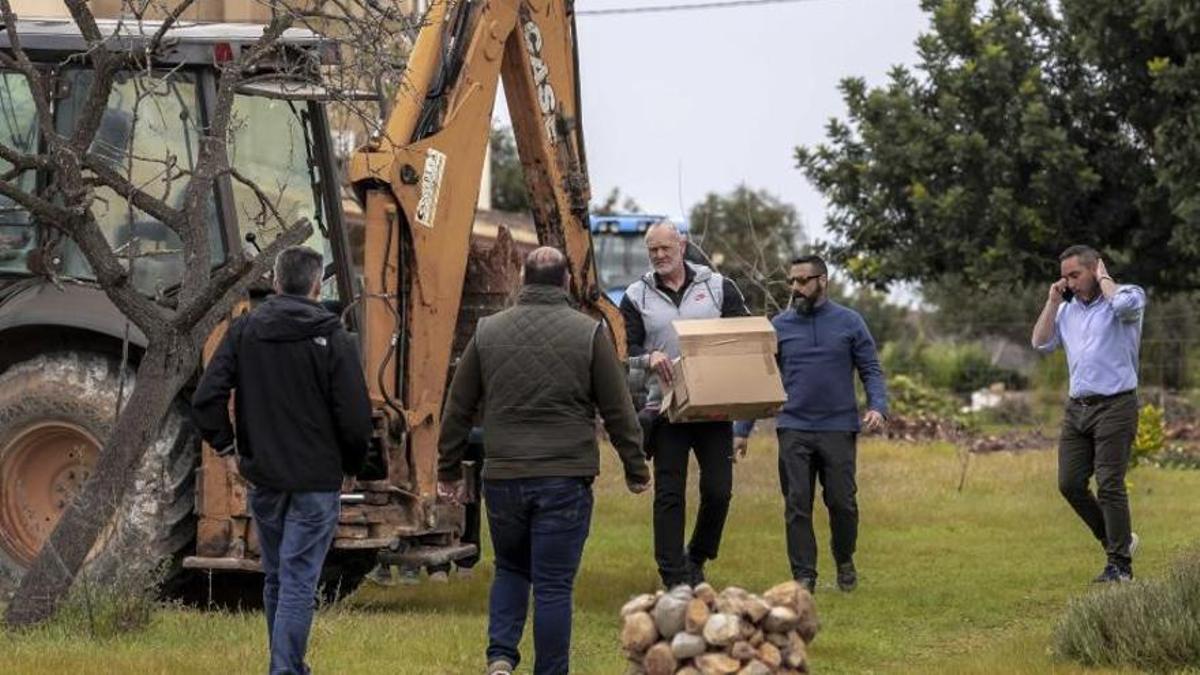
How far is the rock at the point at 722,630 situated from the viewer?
9.20m

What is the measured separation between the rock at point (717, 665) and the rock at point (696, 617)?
0.42ft

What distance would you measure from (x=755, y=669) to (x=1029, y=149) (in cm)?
2113

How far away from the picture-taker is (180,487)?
39.4 ft

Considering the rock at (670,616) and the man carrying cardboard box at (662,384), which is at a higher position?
the man carrying cardboard box at (662,384)

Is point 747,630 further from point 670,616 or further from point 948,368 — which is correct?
point 948,368

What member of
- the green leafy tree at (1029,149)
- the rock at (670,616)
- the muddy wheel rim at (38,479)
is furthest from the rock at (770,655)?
the green leafy tree at (1029,149)

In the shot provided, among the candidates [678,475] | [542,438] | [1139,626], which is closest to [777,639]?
[542,438]

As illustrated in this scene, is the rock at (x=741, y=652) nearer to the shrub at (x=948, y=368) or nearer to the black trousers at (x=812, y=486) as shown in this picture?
the black trousers at (x=812, y=486)

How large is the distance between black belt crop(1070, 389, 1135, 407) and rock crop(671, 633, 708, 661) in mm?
5052

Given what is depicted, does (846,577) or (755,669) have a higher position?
(755,669)

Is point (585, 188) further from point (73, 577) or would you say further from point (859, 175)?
point (859, 175)

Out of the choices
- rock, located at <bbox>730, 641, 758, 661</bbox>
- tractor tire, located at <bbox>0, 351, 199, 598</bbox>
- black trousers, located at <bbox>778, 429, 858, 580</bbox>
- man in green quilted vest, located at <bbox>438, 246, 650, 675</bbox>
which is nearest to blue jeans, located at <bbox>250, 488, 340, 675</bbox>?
man in green quilted vest, located at <bbox>438, 246, 650, 675</bbox>

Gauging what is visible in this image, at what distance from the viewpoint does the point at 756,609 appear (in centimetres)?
929

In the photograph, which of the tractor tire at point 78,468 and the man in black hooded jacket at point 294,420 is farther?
the tractor tire at point 78,468
